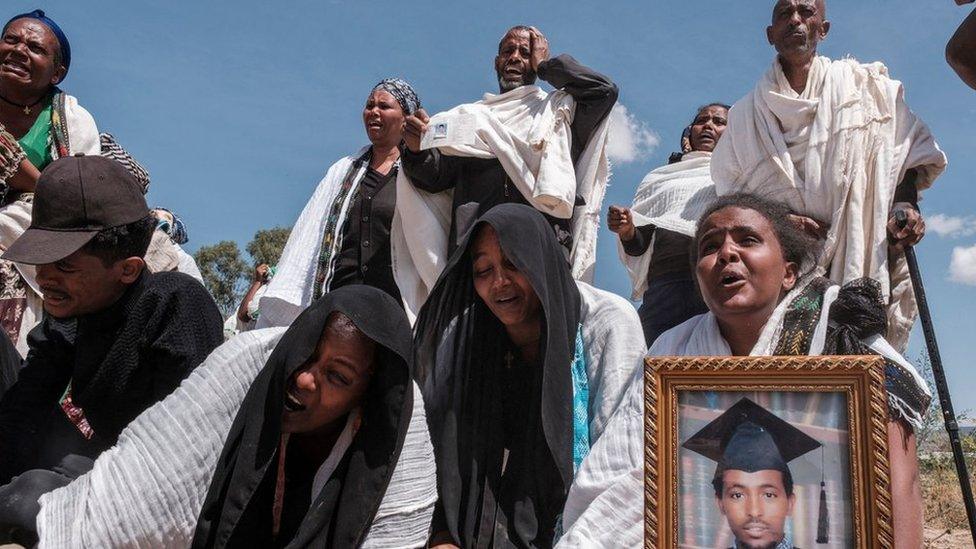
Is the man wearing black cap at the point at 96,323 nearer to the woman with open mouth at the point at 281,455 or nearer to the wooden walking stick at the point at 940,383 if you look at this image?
the woman with open mouth at the point at 281,455

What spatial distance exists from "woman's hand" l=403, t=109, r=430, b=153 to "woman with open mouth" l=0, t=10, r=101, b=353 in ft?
4.82

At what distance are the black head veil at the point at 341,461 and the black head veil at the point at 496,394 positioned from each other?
0.34m

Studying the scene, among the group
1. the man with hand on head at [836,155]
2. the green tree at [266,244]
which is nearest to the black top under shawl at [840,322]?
the man with hand on head at [836,155]

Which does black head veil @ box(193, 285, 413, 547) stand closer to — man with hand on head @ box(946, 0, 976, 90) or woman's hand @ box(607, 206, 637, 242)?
man with hand on head @ box(946, 0, 976, 90)

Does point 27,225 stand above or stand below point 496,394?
above

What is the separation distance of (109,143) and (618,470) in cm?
329

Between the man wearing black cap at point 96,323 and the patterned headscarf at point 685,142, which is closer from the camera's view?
the man wearing black cap at point 96,323

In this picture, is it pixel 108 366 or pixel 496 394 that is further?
pixel 496 394

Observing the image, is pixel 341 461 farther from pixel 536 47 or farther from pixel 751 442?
pixel 536 47

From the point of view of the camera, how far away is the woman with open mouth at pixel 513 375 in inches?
115

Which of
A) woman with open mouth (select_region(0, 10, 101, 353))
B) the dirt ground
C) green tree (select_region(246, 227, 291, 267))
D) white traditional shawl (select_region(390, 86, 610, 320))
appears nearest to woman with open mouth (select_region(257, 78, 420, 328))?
white traditional shawl (select_region(390, 86, 610, 320))

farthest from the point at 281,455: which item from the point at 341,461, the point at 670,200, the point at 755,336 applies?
the point at 670,200

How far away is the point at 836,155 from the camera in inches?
159

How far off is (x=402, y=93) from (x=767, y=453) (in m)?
3.72
